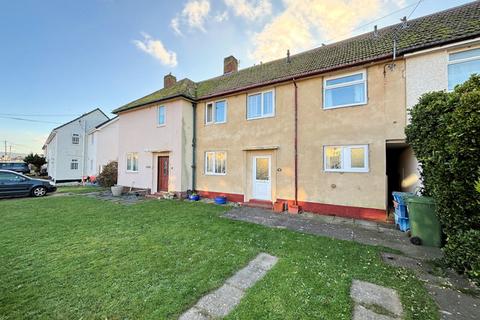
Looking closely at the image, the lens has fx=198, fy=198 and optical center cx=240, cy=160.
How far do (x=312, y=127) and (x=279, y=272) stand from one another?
672cm

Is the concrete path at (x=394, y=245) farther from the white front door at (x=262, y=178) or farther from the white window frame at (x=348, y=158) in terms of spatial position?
the white window frame at (x=348, y=158)

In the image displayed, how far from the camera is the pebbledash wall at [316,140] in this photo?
7531mm

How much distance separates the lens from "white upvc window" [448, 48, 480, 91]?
6.39m

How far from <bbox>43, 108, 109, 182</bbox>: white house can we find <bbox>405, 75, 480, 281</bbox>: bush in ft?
112

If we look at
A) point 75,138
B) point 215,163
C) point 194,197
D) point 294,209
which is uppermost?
point 75,138

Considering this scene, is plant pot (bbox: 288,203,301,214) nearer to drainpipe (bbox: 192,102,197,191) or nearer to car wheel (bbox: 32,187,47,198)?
drainpipe (bbox: 192,102,197,191)

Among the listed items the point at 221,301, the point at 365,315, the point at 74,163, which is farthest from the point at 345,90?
the point at 74,163

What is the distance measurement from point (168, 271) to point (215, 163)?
8322 mm

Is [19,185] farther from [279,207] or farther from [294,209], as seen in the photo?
[294,209]

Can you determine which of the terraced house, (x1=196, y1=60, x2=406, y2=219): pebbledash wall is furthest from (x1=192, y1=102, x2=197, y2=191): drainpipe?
(x1=196, y1=60, x2=406, y2=219): pebbledash wall

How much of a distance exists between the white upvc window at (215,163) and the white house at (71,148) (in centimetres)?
2440

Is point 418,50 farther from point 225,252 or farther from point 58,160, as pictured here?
point 58,160

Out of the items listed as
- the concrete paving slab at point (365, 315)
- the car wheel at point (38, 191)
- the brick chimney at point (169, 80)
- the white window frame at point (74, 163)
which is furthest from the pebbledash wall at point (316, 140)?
the white window frame at point (74, 163)

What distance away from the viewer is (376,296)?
10.4 ft
